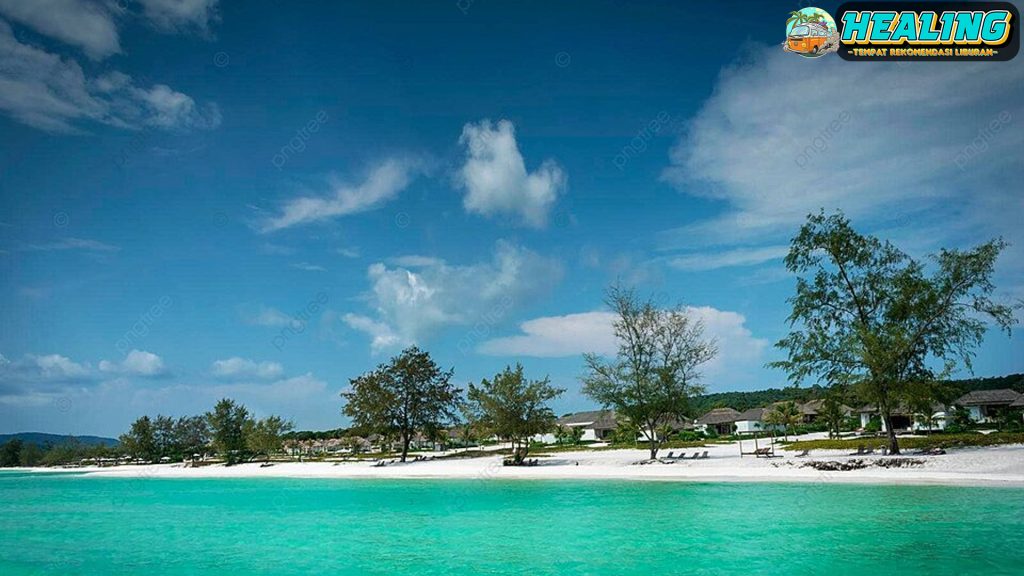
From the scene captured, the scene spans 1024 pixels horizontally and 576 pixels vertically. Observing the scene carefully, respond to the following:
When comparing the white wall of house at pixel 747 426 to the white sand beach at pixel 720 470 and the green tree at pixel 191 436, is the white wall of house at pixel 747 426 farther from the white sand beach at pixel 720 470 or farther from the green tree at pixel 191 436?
the green tree at pixel 191 436

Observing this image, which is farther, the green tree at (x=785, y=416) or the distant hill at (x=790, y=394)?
the green tree at (x=785, y=416)

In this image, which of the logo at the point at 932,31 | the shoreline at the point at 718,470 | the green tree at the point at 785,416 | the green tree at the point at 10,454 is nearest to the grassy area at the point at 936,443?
the shoreline at the point at 718,470

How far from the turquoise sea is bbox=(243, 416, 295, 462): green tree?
117 ft

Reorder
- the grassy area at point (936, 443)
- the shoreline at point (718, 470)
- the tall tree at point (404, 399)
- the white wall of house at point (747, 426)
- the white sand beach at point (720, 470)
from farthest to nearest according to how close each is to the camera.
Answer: the white wall of house at point (747, 426)
the tall tree at point (404, 399)
the grassy area at point (936, 443)
the white sand beach at point (720, 470)
the shoreline at point (718, 470)

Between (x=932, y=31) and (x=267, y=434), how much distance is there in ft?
A: 210

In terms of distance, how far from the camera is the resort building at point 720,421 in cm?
8631

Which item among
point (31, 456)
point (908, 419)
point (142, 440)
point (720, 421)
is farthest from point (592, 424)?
point (31, 456)

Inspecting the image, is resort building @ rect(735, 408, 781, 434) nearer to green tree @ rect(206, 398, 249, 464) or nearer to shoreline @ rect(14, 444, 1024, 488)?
shoreline @ rect(14, 444, 1024, 488)

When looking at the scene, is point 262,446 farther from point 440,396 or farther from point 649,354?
point 649,354

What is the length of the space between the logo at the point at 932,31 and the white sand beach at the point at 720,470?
1533 cm

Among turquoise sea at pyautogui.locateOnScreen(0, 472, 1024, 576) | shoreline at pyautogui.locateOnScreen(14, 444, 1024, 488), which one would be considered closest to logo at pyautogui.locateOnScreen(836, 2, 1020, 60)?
turquoise sea at pyautogui.locateOnScreen(0, 472, 1024, 576)

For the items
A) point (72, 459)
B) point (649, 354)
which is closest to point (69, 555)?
point (649, 354)

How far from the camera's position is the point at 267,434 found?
66188 mm

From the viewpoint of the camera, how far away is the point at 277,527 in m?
22.5
